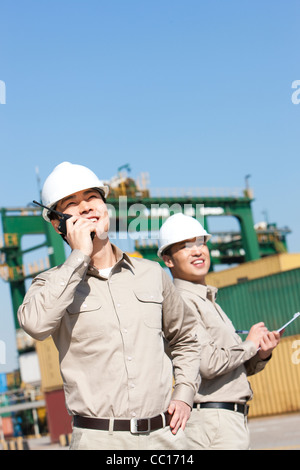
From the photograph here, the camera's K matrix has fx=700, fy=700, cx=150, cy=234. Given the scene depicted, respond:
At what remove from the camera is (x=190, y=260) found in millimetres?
4629

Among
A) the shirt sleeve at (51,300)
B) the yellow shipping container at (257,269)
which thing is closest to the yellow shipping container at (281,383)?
the yellow shipping container at (257,269)

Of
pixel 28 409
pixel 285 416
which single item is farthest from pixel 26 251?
pixel 285 416

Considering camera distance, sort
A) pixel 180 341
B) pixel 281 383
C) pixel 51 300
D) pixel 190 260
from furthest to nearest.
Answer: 1. pixel 281 383
2. pixel 190 260
3. pixel 180 341
4. pixel 51 300

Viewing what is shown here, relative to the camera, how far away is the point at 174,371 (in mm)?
3256

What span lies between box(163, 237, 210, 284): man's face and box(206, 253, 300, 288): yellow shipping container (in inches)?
1070

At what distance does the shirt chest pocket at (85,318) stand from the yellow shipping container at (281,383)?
21.5 meters

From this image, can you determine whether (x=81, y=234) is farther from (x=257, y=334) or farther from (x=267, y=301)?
(x=267, y=301)

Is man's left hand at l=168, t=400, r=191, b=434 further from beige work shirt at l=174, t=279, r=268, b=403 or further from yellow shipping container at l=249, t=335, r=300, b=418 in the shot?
yellow shipping container at l=249, t=335, r=300, b=418

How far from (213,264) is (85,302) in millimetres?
36267

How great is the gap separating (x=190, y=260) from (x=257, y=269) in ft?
91.8

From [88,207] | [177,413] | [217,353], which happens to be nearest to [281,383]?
[217,353]

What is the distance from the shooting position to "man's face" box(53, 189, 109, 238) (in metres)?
3.07
